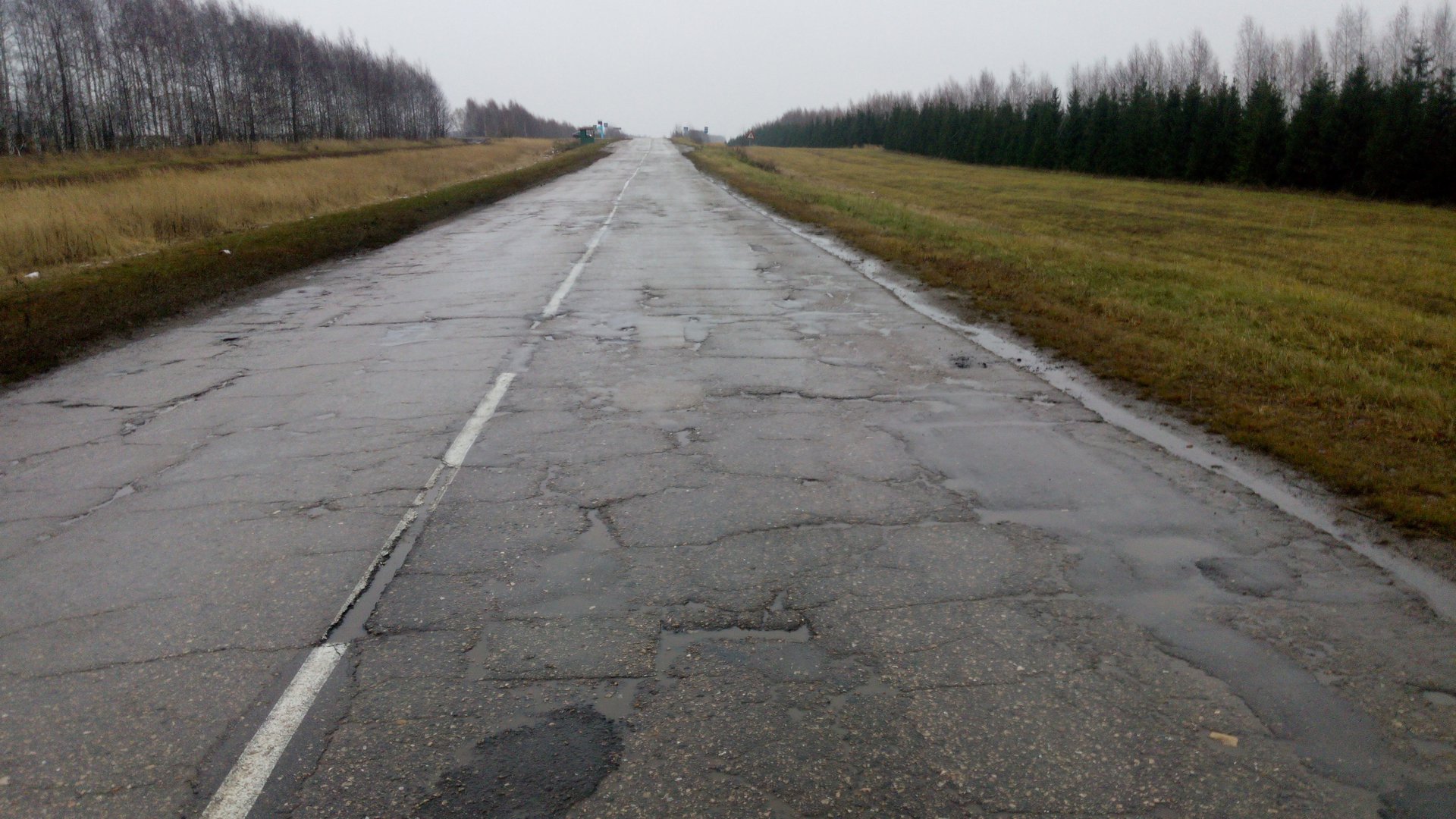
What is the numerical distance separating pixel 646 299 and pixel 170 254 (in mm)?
8583

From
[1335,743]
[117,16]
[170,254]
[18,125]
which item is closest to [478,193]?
[170,254]

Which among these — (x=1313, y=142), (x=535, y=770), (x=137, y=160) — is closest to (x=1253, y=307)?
(x=535, y=770)

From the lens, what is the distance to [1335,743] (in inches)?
115

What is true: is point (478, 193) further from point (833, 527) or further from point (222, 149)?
point (222, 149)

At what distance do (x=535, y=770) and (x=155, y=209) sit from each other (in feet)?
61.7

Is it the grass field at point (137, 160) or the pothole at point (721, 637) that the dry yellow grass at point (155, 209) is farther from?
the pothole at point (721, 637)

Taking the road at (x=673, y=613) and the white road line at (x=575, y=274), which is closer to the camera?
the road at (x=673, y=613)

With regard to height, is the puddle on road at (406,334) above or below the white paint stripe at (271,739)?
above

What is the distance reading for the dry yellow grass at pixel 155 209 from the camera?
14.5m

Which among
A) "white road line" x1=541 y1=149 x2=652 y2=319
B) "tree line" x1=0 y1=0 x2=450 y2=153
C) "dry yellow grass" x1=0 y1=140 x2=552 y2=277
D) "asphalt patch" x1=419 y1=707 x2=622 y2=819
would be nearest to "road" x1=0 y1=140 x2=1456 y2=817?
"asphalt patch" x1=419 y1=707 x2=622 y2=819

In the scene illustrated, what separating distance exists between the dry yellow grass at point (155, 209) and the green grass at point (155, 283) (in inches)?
40.9

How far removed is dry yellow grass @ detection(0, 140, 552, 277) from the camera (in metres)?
14.5

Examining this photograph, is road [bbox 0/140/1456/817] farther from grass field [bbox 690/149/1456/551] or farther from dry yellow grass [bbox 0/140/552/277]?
dry yellow grass [bbox 0/140/552/277]

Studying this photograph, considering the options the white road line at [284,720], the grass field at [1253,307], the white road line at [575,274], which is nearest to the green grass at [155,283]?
the white road line at [575,274]
